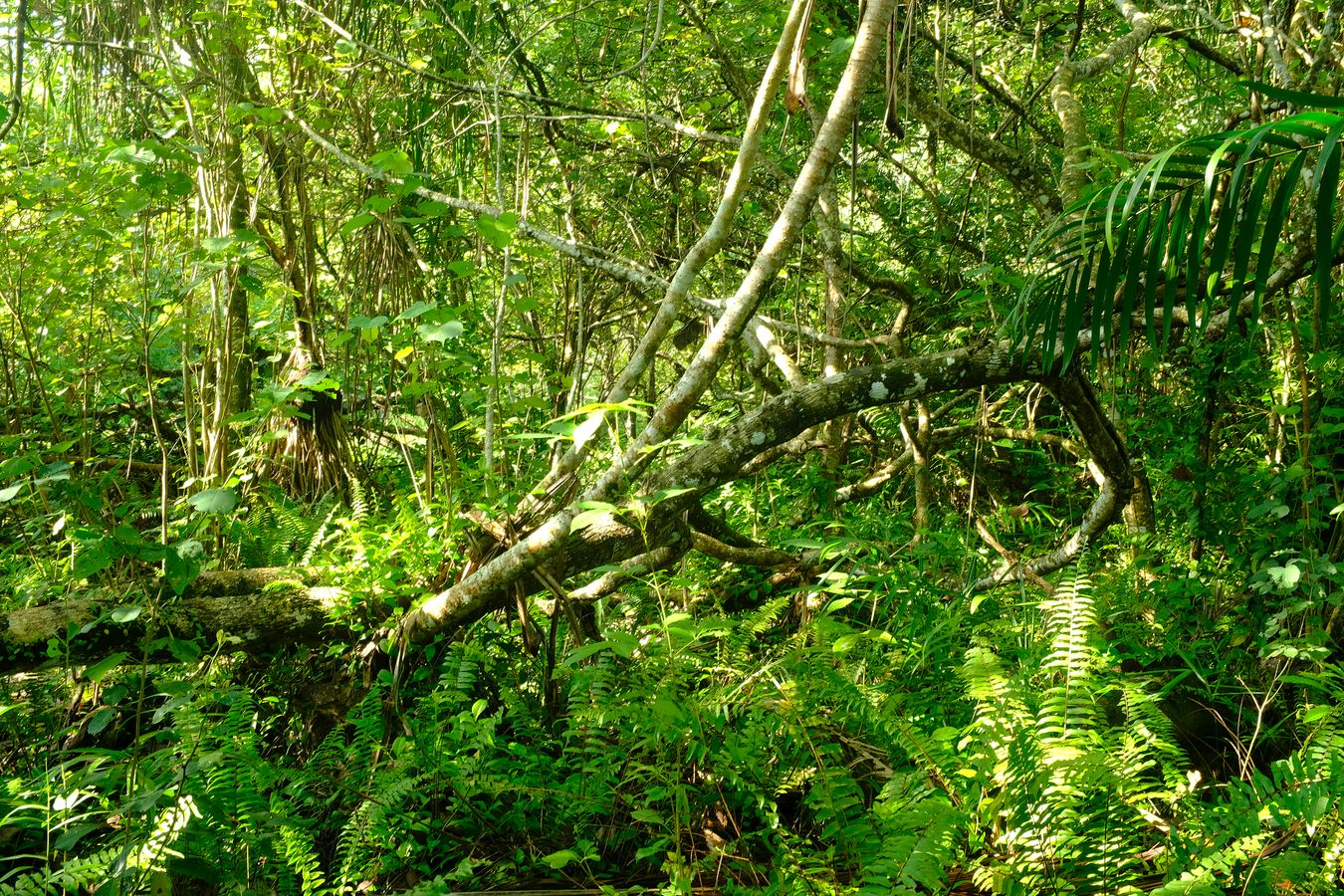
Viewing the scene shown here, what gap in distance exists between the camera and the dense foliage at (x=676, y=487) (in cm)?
247

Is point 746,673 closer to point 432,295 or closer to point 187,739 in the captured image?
point 187,739

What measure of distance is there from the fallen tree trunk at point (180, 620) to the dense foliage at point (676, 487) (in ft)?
0.06

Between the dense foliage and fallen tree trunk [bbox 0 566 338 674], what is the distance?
2 cm

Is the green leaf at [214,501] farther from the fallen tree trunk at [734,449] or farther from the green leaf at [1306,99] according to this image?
the green leaf at [1306,99]

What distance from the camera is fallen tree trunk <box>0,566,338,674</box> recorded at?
10.1 feet

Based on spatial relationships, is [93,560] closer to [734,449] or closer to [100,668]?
[100,668]

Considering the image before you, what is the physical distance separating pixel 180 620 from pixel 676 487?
1784mm

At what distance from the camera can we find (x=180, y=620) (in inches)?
128

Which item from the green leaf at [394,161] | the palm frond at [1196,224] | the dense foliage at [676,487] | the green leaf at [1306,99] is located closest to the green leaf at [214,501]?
the dense foliage at [676,487]

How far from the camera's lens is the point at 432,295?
4531 millimetres

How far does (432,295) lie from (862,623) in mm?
2528

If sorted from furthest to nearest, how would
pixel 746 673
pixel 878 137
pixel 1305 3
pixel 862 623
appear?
pixel 878 137, pixel 1305 3, pixel 862 623, pixel 746 673

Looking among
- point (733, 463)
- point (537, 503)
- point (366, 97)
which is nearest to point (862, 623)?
point (733, 463)

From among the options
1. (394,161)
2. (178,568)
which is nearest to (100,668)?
(178,568)
